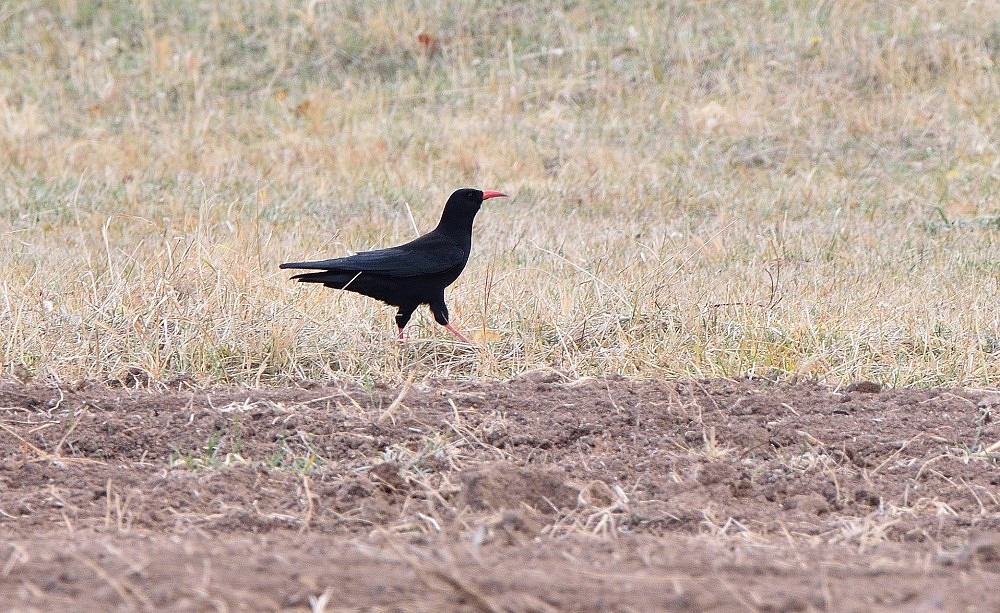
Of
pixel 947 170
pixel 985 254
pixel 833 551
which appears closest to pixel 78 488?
pixel 833 551

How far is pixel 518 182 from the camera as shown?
Answer: 1005 centimetres

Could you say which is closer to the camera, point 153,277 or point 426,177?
point 153,277

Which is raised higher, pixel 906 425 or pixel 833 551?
pixel 833 551

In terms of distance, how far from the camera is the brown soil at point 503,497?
7.85 feet

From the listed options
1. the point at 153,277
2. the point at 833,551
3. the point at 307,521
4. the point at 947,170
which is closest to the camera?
the point at 833,551

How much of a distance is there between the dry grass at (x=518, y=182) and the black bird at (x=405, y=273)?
19 cm

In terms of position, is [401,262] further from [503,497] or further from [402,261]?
[503,497]

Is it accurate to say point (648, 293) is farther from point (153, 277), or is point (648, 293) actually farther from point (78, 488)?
point (78, 488)

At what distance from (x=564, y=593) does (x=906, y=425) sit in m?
2.12

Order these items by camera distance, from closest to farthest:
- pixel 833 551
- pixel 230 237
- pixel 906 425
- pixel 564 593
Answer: pixel 564 593 < pixel 833 551 < pixel 906 425 < pixel 230 237

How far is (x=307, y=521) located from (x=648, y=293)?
9.03 feet

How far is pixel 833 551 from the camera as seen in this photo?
289cm

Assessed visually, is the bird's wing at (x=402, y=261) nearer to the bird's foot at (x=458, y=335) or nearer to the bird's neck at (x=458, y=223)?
the bird's neck at (x=458, y=223)

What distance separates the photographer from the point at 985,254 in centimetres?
748
